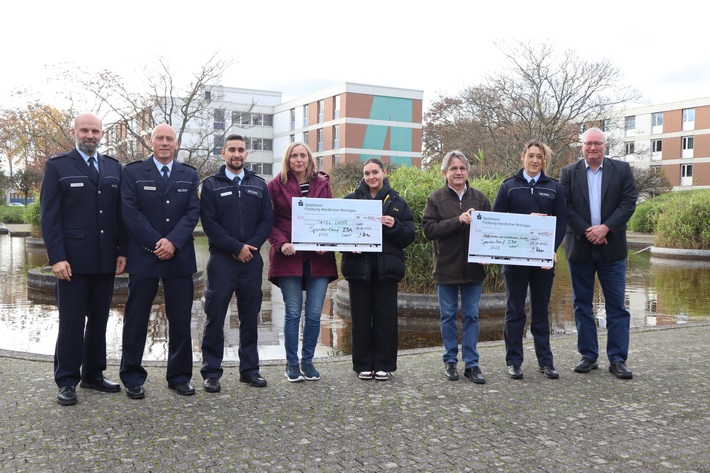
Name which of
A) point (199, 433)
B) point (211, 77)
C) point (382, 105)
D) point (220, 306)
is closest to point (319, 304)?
point (220, 306)

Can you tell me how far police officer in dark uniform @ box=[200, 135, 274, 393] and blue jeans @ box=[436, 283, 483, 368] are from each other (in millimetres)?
1749

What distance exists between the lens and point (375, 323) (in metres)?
6.21

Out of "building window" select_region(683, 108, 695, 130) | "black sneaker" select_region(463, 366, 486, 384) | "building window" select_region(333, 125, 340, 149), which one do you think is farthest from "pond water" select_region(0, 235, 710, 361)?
"building window" select_region(683, 108, 695, 130)

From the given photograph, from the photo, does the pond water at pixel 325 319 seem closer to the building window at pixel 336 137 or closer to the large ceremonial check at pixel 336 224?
the large ceremonial check at pixel 336 224

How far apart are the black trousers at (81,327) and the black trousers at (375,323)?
221 centimetres

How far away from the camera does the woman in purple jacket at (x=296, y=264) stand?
19.8ft

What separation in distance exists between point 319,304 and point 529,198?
7.34ft

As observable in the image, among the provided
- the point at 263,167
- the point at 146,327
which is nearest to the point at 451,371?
the point at 146,327

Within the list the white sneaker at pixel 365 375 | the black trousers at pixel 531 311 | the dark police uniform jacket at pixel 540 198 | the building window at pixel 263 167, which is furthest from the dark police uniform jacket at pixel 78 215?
the building window at pixel 263 167

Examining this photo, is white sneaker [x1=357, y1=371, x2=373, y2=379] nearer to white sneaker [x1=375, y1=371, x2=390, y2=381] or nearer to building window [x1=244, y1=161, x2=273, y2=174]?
white sneaker [x1=375, y1=371, x2=390, y2=381]

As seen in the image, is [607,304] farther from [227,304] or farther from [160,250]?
[160,250]

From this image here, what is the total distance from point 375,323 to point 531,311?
151cm

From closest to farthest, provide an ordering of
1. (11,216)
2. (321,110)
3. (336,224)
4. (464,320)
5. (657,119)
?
(336,224) → (464,320) → (11,216) → (321,110) → (657,119)

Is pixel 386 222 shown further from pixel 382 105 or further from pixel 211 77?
pixel 382 105
